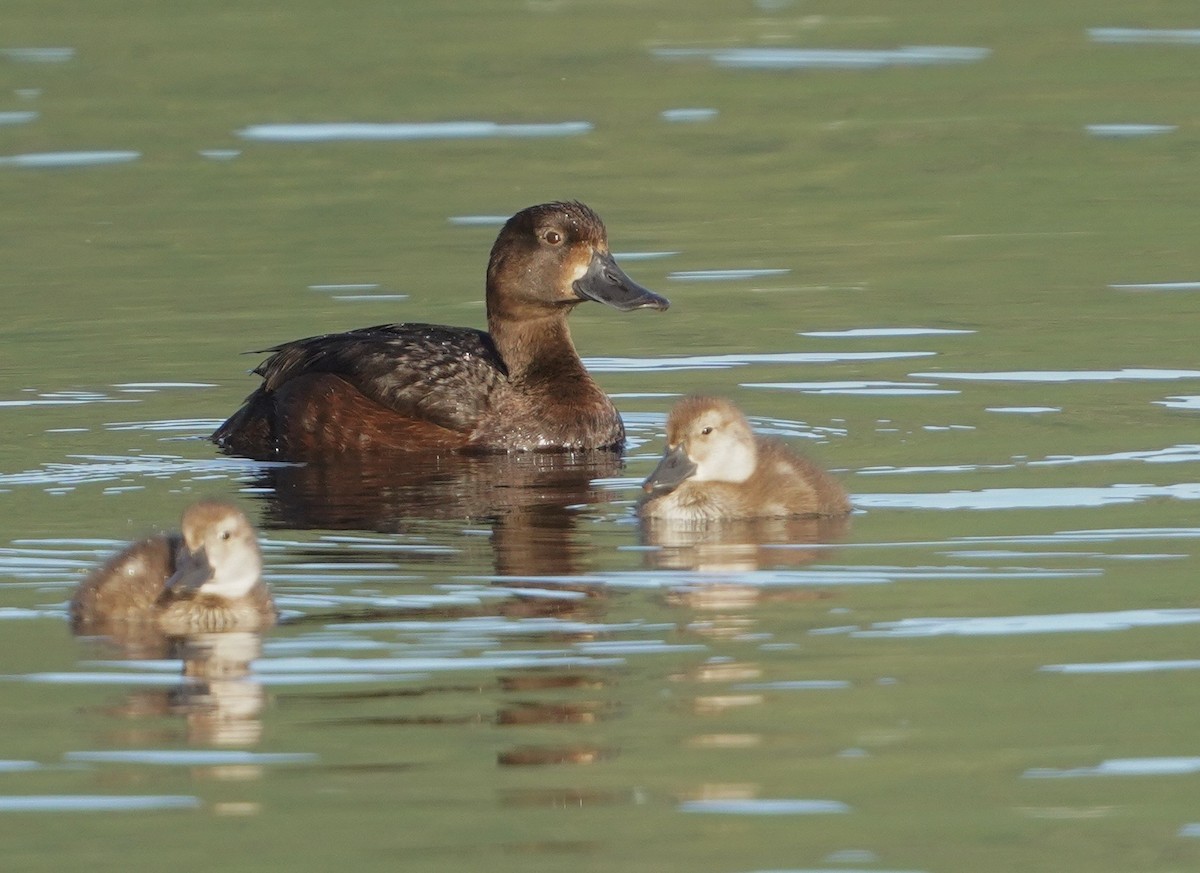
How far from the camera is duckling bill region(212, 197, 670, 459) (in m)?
11.7

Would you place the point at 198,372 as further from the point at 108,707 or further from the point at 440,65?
the point at 440,65

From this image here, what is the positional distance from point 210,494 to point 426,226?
24.6ft

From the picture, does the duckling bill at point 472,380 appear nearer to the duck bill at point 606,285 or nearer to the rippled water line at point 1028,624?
the duck bill at point 606,285

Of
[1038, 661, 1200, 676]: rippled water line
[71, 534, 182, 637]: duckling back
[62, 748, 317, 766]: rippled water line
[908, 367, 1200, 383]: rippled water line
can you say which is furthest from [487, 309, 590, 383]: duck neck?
[62, 748, 317, 766]: rippled water line

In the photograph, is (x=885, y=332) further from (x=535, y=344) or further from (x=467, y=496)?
(x=467, y=496)

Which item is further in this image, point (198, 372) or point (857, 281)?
point (857, 281)

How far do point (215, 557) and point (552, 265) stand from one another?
14.8ft

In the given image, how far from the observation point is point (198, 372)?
44.5 feet

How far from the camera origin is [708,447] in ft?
32.2

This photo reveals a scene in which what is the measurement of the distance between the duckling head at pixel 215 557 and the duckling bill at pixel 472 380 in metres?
3.47

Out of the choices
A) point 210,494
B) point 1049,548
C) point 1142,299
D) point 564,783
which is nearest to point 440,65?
point 1142,299

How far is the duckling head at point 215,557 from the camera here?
26.5 feet

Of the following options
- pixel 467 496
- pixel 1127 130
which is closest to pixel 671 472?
pixel 467 496

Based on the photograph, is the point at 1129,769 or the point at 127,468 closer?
the point at 1129,769
